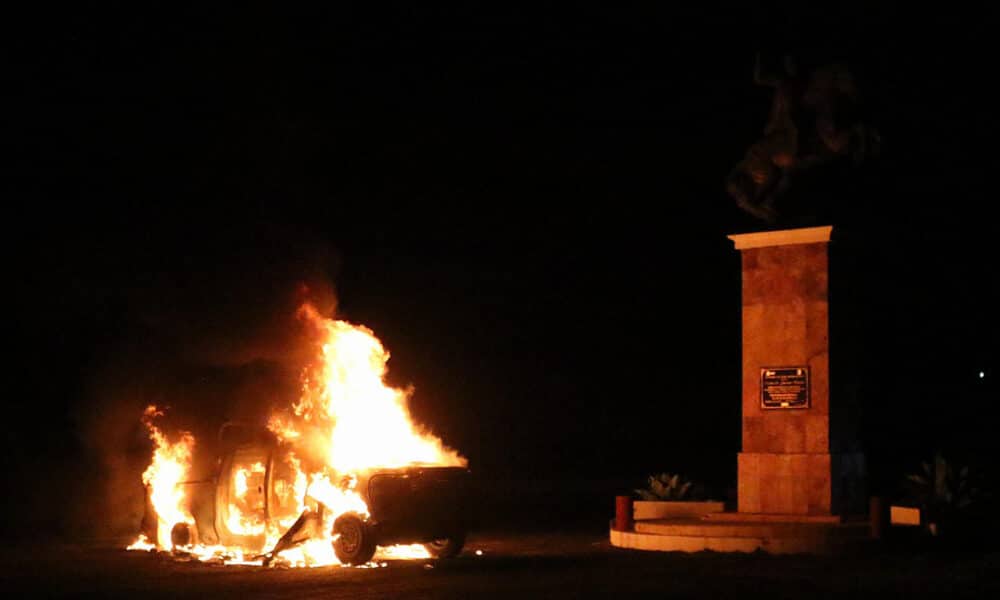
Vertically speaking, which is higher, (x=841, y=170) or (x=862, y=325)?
(x=841, y=170)

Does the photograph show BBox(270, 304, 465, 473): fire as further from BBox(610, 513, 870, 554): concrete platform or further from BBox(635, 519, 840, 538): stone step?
BBox(635, 519, 840, 538): stone step

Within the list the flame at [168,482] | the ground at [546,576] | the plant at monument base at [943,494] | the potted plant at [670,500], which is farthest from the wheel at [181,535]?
the plant at monument base at [943,494]

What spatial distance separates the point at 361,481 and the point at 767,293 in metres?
7.03

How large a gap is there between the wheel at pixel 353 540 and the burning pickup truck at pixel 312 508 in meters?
0.01

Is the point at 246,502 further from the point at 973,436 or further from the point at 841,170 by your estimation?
the point at 973,436

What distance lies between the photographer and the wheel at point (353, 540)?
1526 cm

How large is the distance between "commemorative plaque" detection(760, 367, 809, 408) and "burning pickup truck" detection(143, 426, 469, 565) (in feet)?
16.8

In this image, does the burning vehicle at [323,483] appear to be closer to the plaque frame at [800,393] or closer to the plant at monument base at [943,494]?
the plaque frame at [800,393]

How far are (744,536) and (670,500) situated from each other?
4383mm

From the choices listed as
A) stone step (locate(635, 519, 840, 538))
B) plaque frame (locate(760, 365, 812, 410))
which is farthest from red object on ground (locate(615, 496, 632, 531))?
plaque frame (locate(760, 365, 812, 410))

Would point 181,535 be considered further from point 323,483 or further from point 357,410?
point 357,410

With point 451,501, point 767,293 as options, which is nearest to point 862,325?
point 767,293

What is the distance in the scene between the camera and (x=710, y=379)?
4453cm

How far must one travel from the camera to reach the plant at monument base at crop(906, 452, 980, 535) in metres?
17.4
